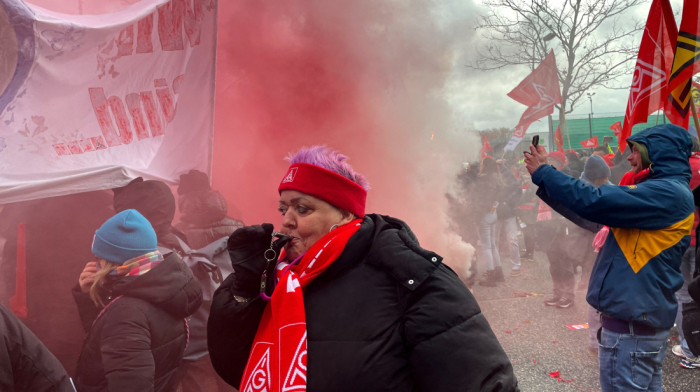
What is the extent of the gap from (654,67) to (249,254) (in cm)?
420

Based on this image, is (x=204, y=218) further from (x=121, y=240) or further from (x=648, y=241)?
(x=648, y=241)

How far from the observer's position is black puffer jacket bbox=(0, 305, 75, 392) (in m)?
1.54

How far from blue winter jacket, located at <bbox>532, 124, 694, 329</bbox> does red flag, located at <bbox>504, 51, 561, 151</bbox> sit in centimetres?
610

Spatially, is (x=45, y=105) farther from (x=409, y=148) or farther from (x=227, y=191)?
(x=409, y=148)

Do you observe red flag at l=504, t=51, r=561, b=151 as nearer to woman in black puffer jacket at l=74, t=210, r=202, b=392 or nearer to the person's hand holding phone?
the person's hand holding phone

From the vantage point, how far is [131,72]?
3375 millimetres

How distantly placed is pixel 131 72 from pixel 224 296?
271 cm

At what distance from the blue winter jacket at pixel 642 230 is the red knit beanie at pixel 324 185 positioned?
1.44m

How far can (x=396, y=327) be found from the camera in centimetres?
120

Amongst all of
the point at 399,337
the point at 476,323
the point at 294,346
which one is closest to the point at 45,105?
the point at 294,346

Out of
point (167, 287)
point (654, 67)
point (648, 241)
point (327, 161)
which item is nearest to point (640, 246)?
point (648, 241)

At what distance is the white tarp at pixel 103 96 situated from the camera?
248 centimetres

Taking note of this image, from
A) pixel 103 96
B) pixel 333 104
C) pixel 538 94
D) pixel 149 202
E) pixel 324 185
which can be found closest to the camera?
pixel 324 185

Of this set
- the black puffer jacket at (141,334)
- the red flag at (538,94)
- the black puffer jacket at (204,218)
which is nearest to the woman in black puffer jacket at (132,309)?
the black puffer jacket at (141,334)
